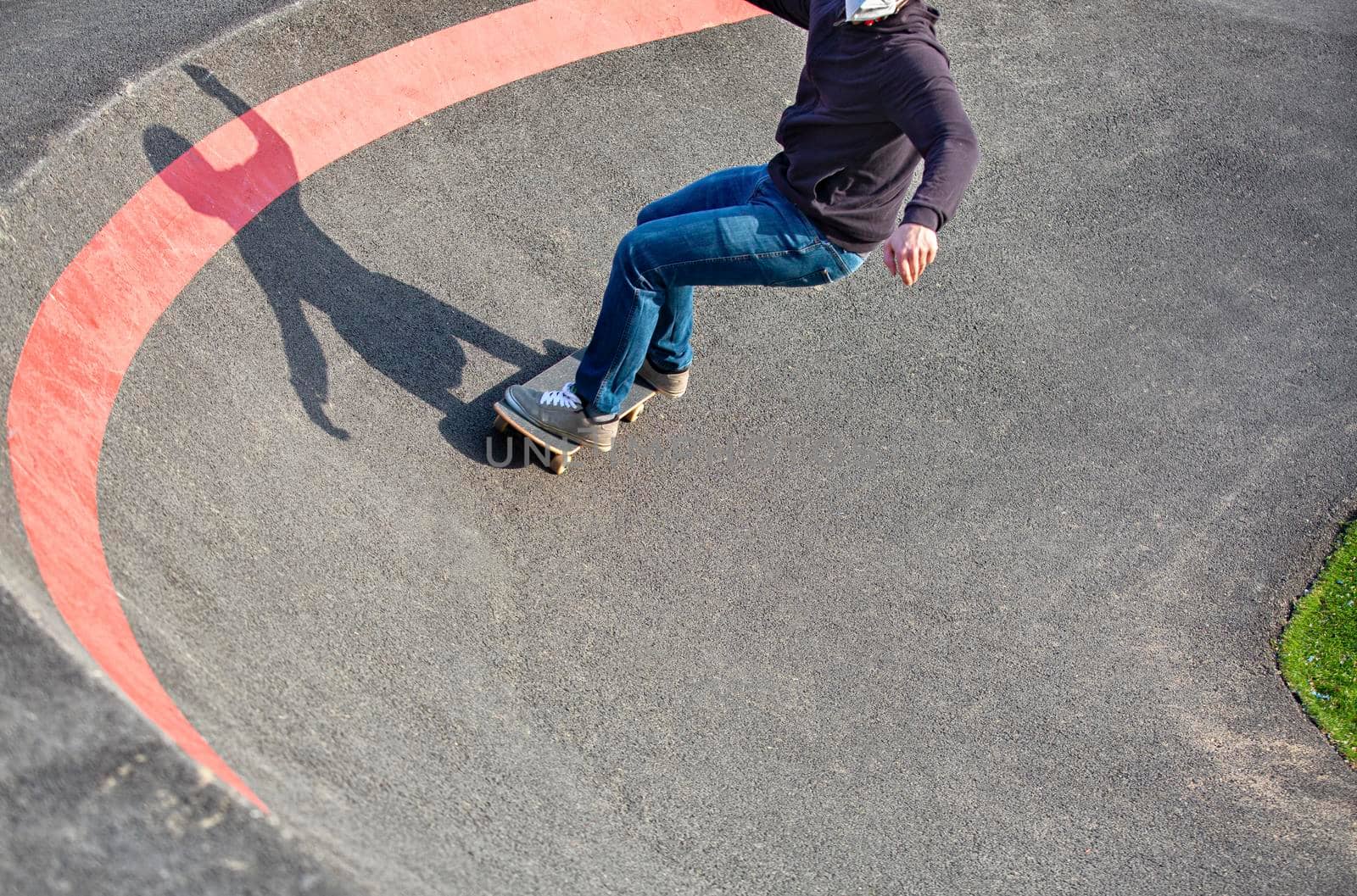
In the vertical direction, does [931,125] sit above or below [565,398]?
above

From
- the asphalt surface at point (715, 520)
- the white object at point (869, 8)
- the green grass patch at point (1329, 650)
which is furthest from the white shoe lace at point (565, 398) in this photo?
the green grass patch at point (1329, 650)

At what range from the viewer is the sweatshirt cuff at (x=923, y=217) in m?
3.77

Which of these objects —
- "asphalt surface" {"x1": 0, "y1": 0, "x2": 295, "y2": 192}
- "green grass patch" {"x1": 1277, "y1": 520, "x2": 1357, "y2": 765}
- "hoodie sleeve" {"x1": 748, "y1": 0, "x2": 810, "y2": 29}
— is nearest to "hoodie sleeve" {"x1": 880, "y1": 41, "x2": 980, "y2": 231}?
"hoodie sleeve" {"x1": 748, "y1": 0, "x2": 810, "y2": 29}

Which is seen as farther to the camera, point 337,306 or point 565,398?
point 337,306

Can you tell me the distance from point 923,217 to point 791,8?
1.40 metres

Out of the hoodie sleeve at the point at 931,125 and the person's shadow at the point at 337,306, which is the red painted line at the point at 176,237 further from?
the hoodie sleeve at the point at 931,125

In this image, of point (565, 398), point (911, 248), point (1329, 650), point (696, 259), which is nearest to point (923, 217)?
point (911, 248)

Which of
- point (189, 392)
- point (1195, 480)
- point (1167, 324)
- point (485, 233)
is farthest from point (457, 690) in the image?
point (1167, 324)

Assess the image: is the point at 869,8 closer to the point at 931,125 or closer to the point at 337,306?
the point at 931,125

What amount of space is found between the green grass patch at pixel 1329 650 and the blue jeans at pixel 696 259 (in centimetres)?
283

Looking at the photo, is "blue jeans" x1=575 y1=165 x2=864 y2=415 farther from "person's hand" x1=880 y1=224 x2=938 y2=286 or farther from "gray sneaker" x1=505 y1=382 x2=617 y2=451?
"person's hand" x1=880 y1=224 x2=938 y2=286

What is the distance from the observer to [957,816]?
4363 millimetres

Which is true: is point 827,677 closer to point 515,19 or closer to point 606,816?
point 606,816

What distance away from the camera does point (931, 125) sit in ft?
12.7
